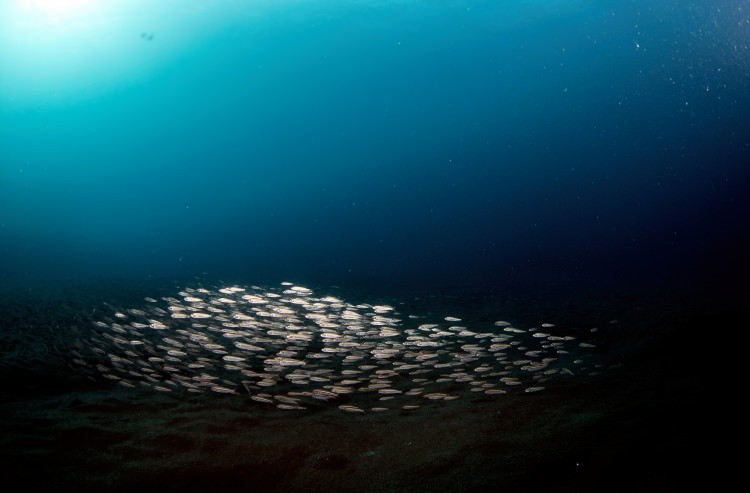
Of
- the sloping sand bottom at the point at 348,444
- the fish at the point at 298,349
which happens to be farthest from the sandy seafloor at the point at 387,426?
the fish at the point at 298,349

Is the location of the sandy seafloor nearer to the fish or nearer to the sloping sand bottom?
the sloping sand bottom

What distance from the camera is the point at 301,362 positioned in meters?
5.61

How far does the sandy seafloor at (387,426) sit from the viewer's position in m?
5.49

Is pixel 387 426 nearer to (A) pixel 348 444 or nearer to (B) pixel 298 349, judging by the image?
(A) pixel 348 444

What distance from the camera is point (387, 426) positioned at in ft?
22.2

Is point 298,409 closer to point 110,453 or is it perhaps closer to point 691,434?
point 110,453

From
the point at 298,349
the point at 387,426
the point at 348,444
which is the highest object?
the point at 298,349

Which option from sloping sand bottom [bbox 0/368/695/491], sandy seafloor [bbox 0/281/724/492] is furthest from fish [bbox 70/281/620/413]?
sloping sand bottom [bbox 0/368/695/491]

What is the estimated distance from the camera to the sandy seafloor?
5488mm

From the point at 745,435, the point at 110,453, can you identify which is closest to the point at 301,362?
the point at 110,453

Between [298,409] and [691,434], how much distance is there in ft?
20.4

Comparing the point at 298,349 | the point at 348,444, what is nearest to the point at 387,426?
the point at 348,444

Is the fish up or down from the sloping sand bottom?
up

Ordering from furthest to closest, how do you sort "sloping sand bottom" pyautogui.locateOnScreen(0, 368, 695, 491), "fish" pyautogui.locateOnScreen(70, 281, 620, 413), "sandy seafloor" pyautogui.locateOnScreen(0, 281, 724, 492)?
"sloping sand bottom" pyautogui.locateOnScreen(0, 368, 695, 491), "sandy seafloor" pyautogui.locateOnScreen(0, 281, 724, 492), "fish" pyautogui.locateOnScreen(70, 281, 620, 413)
